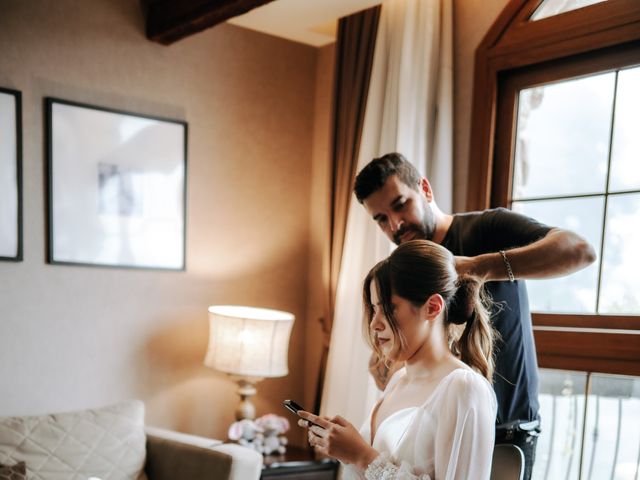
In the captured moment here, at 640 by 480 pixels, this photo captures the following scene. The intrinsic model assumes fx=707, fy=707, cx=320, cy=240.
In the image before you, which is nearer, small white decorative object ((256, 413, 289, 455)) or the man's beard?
the man's beard

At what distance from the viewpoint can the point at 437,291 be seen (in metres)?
1.59

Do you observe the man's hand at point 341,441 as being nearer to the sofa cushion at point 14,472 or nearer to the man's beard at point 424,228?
the man's beard at point 424,228

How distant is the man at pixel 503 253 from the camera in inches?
73.0

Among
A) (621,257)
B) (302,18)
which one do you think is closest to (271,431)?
(621,257)

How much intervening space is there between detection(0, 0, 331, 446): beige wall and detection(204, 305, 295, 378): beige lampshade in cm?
32

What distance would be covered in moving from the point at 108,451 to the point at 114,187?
1225mm

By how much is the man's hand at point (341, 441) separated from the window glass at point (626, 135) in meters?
1.68

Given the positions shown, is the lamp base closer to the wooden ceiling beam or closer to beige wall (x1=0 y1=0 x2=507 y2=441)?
beige wall (x1=0 y1=0 x2=507 y2=441)

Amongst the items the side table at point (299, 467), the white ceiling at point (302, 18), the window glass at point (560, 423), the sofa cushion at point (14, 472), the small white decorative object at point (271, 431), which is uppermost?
the white ceiling at point (302, 18)

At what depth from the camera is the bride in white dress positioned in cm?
143

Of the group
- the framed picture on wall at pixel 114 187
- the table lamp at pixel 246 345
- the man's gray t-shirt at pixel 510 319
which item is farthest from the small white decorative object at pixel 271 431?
the man's gray t-shirt at pixel 510 319

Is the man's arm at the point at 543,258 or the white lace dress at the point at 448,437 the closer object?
the white lace dress at the point at 448,437

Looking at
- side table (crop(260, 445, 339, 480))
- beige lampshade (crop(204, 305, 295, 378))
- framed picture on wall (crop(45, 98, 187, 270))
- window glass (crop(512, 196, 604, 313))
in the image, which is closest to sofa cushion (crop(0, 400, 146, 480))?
beige lampshade (crop(204, 305, 295, 378))

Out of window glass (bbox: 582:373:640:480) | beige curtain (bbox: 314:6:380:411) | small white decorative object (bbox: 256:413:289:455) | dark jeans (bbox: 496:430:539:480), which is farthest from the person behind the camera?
beige curtain (bbox: 314:6:380:411)
